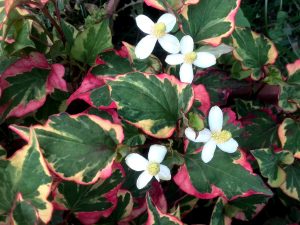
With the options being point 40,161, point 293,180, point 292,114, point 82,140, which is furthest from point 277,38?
point 40,161

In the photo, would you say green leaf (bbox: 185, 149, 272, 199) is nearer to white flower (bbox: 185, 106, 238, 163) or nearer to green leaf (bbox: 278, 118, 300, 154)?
white flower (bbox: 185, 106, 238, 163)

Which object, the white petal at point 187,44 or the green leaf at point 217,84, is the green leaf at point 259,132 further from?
the white petal at point 187,44

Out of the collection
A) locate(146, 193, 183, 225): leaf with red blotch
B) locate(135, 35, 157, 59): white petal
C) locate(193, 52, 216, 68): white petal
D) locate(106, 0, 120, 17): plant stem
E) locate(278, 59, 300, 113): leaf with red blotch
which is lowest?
locate(278, 59, 300, 113): leaf with red blotch

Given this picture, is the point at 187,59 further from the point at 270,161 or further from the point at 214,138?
the point at 270,161

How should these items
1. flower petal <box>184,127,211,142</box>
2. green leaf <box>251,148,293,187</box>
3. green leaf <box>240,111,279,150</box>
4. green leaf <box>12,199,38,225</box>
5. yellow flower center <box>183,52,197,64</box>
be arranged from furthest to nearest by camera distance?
green leaf <box>240,111,279,150</box>, green leaf <box>251,148,293,187</box>, yellow flower center <box>183,52,197,64</box>, flower petal <box>184,127,211,142</box>, green leaf <box>12,199,38,225</box>

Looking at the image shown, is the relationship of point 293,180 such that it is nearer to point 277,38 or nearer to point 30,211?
point 277,38

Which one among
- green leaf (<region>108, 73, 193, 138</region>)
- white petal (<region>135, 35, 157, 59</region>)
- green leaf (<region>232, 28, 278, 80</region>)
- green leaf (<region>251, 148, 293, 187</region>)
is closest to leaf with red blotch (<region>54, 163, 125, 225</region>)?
green leaf (<region>108, 73, 193, 138</region>)
